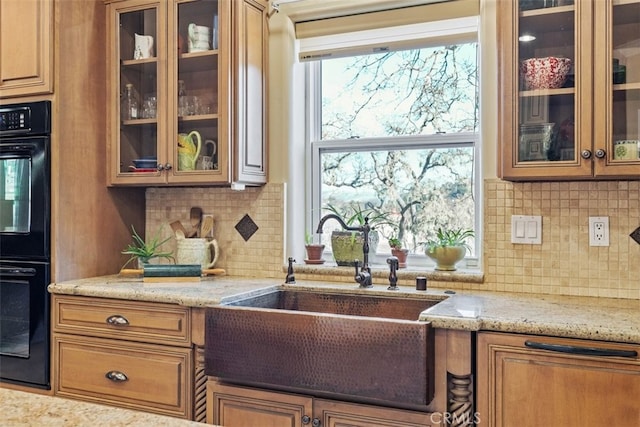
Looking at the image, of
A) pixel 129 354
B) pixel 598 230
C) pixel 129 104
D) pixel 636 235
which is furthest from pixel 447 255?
pixel 129 104

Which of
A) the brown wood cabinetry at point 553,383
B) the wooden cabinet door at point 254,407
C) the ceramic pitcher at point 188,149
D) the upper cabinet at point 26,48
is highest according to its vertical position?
the upper cabinet at point 26,48

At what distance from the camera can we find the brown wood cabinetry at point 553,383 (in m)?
1.55

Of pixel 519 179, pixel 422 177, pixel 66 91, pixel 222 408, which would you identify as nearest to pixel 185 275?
pixel 222 408

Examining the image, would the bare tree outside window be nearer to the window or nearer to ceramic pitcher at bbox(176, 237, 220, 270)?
the window

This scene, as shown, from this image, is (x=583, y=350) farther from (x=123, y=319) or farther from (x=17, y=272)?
(x=17, y=272)

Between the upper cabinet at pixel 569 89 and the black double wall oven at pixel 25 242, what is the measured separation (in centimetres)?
197

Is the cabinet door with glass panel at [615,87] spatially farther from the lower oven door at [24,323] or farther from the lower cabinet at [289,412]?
the lower oven door at [24,323]

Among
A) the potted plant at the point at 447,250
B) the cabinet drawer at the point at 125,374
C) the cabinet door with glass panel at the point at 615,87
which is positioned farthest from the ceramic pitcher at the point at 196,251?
the cabinet door with glass panel at the point at 615,87

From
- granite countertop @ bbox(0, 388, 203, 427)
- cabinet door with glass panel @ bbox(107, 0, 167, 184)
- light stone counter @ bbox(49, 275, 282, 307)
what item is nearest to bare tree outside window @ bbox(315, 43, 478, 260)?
light stone counter @ bbox(49, 275, 282, 307)

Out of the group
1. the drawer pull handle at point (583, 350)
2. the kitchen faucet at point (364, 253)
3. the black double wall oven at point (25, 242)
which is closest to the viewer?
the drawer pull handle at point (583, 350)

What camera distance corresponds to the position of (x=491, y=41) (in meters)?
2.32

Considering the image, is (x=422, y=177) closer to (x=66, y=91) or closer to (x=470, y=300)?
(x=470, y=300)

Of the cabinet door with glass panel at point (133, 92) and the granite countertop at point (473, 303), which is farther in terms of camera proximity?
the cabinet door with glass panel at point (133, 92)

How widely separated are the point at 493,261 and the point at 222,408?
1.23 meters
